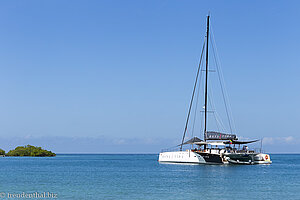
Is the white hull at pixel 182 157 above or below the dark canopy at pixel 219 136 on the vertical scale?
below

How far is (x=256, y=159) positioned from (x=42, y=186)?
5744 cm

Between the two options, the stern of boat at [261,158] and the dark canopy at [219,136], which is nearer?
the dark canopy at [219,136]

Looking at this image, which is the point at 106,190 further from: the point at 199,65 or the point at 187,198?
the point at 199,65

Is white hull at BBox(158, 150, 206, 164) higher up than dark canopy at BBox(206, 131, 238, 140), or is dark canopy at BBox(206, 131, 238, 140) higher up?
dark canopy at BBox(206, 131, 238, 140)

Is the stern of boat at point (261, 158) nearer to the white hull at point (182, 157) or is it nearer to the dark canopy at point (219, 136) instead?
the dark canopy at point (219, 136)

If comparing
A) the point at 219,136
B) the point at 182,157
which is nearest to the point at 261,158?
the point at 219,136

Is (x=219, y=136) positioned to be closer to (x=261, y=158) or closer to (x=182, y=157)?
(x=182, y=157)

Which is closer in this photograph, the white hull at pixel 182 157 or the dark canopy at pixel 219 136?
the white hull at pixel 182 157

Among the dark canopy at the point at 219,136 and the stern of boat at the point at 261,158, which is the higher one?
the dark canopy at the point at 219,136

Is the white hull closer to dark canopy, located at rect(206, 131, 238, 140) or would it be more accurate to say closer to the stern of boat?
dark canopy, located at rect(206, 131, 238, 140)

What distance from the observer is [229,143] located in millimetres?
84562

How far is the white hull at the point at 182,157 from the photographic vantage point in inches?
3312

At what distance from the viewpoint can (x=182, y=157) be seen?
88688mm

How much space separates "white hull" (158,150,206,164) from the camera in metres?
84.1
